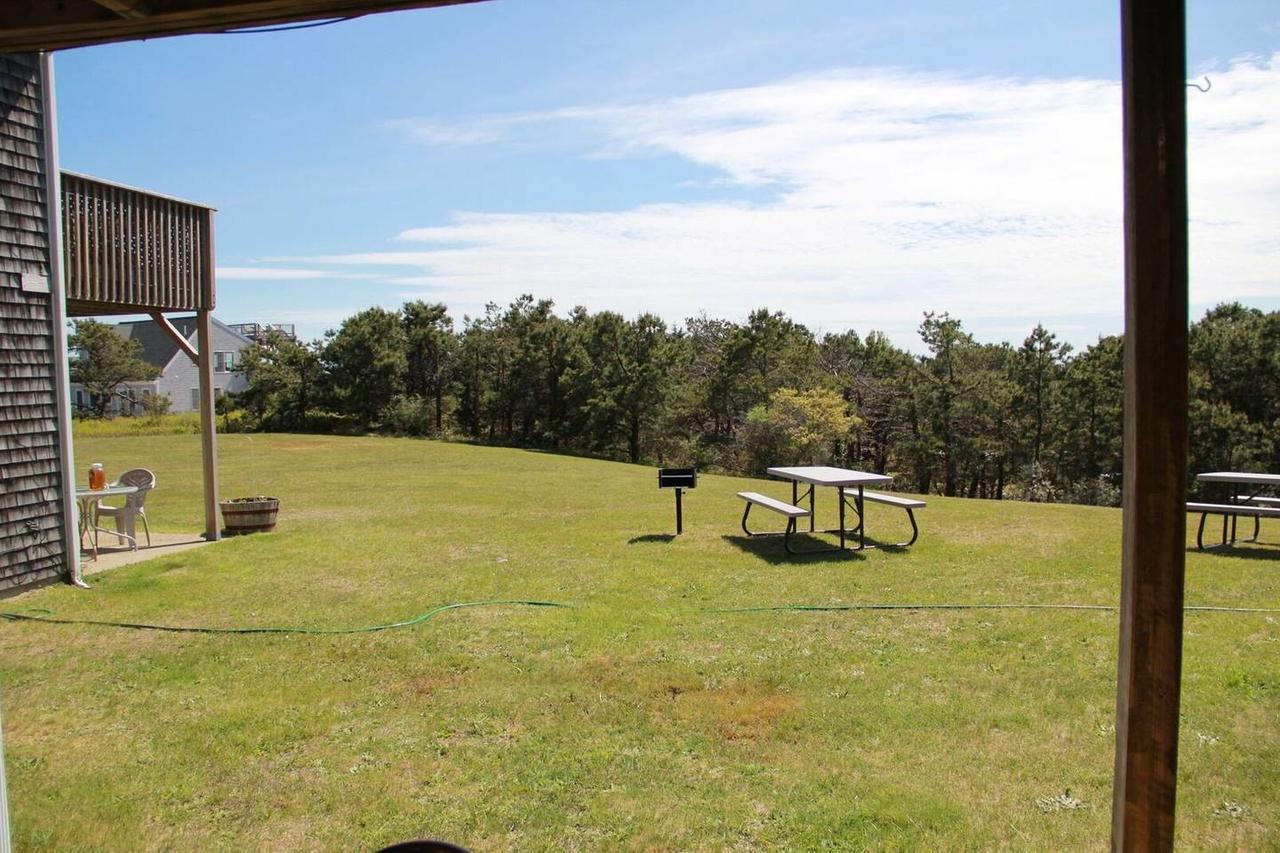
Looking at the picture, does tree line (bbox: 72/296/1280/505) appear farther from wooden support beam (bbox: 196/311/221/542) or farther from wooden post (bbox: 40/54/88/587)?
wooden post (bbox: 40/54/88/587)

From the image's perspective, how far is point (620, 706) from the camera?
450 centimetres

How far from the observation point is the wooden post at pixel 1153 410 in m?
1.98

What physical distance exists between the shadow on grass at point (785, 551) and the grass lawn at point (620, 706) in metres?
0.11

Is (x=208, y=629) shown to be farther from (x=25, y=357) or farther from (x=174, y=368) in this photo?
(x=174, y=368)

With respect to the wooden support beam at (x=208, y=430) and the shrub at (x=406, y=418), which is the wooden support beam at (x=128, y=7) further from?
the shrub at (x=406, y=418)

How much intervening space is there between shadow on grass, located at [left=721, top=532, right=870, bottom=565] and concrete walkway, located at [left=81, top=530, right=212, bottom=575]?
20.7 feet

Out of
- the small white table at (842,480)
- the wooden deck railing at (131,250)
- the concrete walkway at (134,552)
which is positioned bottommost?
the concrete walkway at (134,552)

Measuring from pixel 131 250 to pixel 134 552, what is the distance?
328 cm

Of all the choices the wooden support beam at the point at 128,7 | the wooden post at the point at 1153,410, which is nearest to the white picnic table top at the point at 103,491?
the wooden support beam at the point at 128,7

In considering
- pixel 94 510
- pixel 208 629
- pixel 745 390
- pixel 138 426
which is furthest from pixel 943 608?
A: pixel 138 426

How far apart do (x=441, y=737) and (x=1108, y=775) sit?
313 centimetres

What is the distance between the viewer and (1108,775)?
3.58 meters

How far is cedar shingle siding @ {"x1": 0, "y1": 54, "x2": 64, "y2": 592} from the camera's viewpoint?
22.8 ft

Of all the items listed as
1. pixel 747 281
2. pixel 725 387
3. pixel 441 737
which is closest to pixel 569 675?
pixel 441 737
